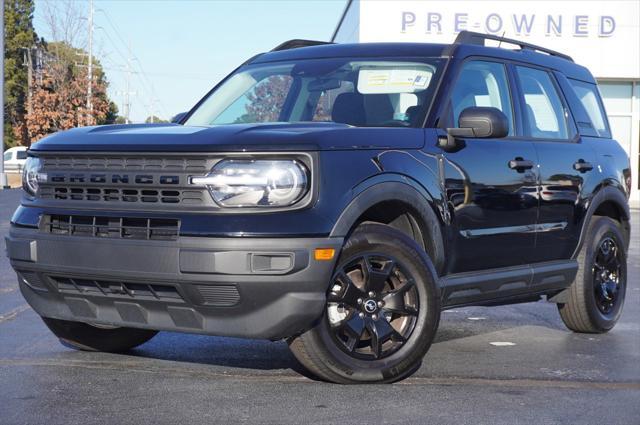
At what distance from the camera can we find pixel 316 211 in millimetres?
4879

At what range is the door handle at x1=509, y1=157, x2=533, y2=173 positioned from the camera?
20.6ft

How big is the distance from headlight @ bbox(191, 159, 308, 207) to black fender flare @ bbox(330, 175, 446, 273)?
274 mm

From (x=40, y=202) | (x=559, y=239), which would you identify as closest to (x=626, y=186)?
(x=559, y=239)

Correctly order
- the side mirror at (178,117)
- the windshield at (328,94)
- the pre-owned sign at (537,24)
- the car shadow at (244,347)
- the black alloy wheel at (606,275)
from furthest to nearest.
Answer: the pre-owned sign at (537,24) < the black alloy wheel at (606,275) < the side mirror at (178,117) < the windshield at (328,94) < the car shadow at (244,347)

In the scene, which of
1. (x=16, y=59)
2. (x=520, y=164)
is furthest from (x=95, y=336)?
(x=16, y=59)

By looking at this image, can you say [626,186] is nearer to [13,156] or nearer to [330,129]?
[330,129]

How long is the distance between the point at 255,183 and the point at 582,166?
3018 millimetres

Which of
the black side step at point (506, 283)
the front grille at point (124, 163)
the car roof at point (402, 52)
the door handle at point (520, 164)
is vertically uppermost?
the car roof at point (402, 52)

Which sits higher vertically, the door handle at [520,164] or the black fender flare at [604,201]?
A: the door handle at [520,164]

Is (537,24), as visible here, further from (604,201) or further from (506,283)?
(506,283)

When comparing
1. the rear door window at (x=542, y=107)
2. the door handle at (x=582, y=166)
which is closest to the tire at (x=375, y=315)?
the rear door window at (x=542, y=107)

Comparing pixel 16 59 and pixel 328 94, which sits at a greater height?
pixel 328 94

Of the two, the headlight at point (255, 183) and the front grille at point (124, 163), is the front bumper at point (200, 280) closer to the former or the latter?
the headlight at point (255, 183)

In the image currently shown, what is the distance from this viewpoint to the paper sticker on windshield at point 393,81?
6.13 meters
